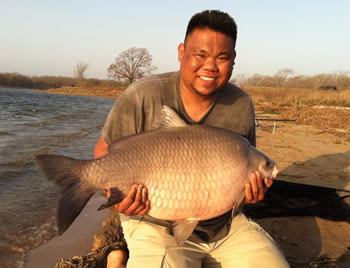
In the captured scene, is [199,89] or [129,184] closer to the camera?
[129,184]

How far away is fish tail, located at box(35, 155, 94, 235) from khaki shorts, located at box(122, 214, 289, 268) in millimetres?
632

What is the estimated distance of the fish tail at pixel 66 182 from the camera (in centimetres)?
177

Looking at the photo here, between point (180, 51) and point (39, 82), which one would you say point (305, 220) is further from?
point (39, 82)

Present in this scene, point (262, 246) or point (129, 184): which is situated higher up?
point (129, 184)

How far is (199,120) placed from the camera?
2.37 metres

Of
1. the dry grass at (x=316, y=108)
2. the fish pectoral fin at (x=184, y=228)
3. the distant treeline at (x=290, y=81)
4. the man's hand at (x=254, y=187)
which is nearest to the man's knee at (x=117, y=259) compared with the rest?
the fish pectoral fin at (x=184, y=228)

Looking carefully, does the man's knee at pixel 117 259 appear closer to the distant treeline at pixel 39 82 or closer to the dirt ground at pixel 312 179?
the dirt ground at pixel 312 179

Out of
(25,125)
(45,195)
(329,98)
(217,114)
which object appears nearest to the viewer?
(217,114)

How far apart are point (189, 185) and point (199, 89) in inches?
28.8

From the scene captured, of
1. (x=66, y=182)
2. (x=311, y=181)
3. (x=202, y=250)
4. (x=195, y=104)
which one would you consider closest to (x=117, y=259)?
(x=202, y=250)

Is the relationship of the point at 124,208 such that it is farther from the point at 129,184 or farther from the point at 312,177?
the point at 312,177

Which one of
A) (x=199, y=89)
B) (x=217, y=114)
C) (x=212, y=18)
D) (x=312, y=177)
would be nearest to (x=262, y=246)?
(x=217, y=114)

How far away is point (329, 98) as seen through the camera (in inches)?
840

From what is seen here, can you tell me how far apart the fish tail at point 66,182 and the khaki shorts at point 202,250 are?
0.63 meters
